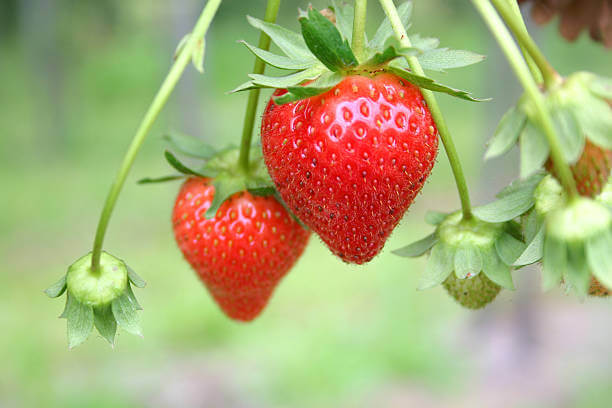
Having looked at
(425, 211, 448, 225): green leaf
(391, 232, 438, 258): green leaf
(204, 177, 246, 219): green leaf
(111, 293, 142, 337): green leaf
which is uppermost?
(425, 211, 448, 225): green leaf

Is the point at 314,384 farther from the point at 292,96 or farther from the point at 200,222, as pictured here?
the point at 292,96

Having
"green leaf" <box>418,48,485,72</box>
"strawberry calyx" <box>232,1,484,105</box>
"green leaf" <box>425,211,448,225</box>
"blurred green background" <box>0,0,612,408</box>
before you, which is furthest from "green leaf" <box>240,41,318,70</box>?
"blurred green background" <box>0,0,612,408</box>

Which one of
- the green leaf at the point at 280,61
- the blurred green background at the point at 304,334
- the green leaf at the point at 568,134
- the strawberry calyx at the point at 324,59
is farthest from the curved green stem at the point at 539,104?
the blurred green background at the point at 304,334

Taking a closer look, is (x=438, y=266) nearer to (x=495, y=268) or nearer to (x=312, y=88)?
(x=495, y=268)

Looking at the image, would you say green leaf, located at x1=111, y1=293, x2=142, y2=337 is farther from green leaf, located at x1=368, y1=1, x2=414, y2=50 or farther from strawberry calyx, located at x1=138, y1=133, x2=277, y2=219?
green leaf, located at x1=368, y1=1, x2=414, y2=50

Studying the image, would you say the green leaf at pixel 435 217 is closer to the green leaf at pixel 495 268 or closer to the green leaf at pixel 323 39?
the green leaf at pixel 495 268
